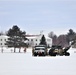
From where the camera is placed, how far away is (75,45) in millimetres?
120062

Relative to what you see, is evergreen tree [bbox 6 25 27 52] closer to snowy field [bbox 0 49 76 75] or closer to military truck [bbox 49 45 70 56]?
military truck [bbox 49 45 70 56]

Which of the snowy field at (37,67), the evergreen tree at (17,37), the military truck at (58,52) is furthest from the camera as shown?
the evergreen tree at (17,37)

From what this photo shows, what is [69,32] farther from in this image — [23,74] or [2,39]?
[23,74]

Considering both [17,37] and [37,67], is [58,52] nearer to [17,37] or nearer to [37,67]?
[17,37]

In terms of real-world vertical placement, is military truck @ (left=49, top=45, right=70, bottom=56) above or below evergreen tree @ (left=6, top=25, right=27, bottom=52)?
below

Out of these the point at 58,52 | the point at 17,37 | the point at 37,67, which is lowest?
the point at 37,67

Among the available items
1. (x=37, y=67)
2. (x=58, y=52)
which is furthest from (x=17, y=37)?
(x=37, y=67)

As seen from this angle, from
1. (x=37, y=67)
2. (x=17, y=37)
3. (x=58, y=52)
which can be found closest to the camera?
(x=37, y=67)

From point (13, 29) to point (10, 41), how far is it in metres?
3.00

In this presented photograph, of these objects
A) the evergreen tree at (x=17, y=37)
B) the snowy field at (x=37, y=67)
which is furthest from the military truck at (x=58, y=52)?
the evergreen tree at (x=17, y=37)

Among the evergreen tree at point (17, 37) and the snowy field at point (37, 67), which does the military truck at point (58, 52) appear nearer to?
the snowy field at point (37, 67)

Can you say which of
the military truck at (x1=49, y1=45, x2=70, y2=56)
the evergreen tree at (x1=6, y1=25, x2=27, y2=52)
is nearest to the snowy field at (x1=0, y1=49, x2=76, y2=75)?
the military truck at (x1=49, y1=45, x2=70, y2=56)

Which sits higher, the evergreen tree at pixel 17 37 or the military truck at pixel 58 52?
the evergreen tree at pixel 17 37

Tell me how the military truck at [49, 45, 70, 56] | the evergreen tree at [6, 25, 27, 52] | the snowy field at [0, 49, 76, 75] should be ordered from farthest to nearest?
the evergreen tree at [6, 25, 27, 52]
the military truck at [49, 45, 70, 56]
the snowy field at [0, 49, 76, 75]
